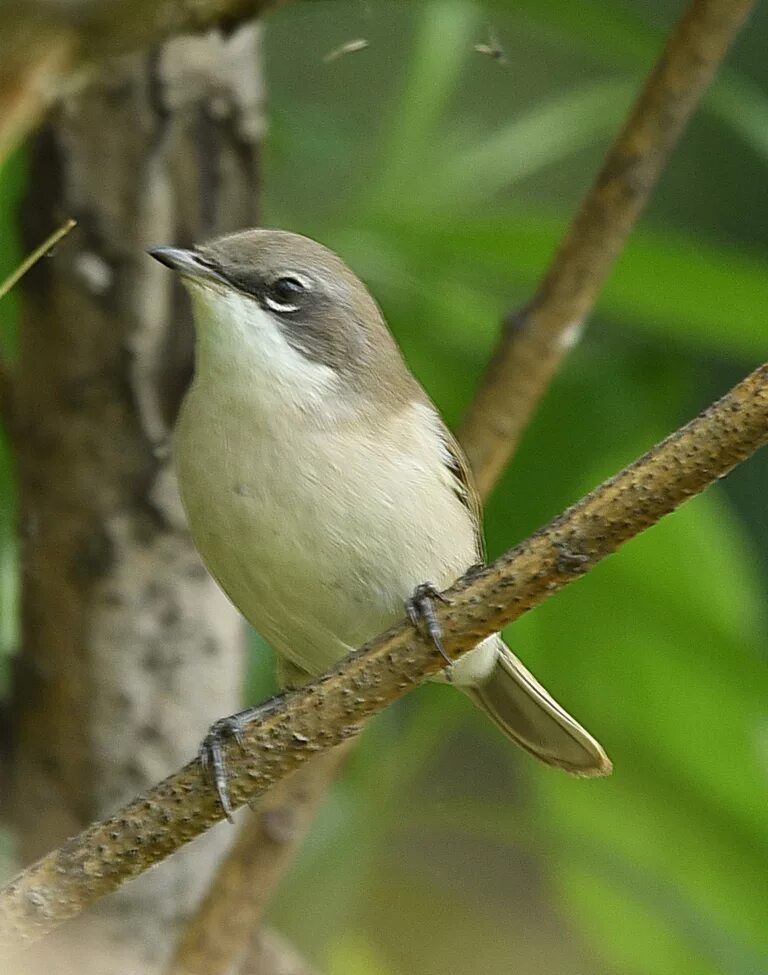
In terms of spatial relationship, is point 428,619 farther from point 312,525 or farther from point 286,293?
point 286,293

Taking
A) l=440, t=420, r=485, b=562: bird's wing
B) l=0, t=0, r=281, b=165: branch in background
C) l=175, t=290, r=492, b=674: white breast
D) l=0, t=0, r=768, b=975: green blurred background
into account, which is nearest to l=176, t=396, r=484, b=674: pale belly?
l=175, t=290, r=492, b=674: white breast

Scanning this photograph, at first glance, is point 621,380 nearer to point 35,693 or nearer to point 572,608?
point 572,608

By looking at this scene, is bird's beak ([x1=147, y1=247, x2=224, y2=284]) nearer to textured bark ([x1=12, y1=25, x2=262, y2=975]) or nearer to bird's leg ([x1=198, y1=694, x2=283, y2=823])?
textured bark ([x1=12, y1=25, x2=262, y2=975])

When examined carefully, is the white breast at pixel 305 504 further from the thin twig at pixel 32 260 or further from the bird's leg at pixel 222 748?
the thin twig at pixel 32 260

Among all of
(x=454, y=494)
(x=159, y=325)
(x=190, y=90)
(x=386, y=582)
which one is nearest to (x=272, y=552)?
(x=386, y=582)

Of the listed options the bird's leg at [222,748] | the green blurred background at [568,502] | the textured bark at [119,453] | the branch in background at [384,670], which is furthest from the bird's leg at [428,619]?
the green blurred background at [568,502]

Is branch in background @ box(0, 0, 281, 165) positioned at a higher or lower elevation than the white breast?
higher
